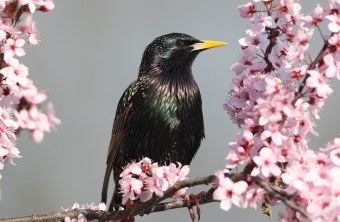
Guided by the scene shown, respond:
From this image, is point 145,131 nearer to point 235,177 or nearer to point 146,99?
point 146,99

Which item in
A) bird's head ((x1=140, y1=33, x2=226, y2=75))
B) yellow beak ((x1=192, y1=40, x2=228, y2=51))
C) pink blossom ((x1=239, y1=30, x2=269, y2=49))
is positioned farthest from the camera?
bird's head ((x1=140, y1=33, x2=226, y2=75))

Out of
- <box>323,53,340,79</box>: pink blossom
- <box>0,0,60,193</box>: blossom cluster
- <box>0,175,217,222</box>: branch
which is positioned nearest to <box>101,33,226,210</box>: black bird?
<box>0,175,217,222</box>: branch

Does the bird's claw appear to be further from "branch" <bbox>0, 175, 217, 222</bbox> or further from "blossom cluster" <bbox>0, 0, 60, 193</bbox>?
"blossom cluster" <bbox>0, 0, 60, 193</bbox>

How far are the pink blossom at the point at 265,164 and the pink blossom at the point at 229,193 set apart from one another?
0.30 feet

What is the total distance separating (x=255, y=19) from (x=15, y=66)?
1.59m

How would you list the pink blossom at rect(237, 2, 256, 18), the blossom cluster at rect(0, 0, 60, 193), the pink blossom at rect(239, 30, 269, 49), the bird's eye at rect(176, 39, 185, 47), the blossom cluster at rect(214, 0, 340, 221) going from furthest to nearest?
the bird's eye at rect(176, 39, 185, 47) < the pink blossom at rect(239, 30, 269, 49) < the pink blossom at rect(237, 2, 256, 18) < the blossom cluster at rect(214, 0, 340, 221) < the blossom cluster at rect(0, 0, 60, 193)

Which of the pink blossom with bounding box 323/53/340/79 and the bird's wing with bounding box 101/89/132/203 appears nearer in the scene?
the pink blossom with bounding box 323/53/340/79

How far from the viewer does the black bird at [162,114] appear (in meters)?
6.27

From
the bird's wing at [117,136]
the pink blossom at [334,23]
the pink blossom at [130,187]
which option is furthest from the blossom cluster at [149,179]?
the bird's wing at [117,136]

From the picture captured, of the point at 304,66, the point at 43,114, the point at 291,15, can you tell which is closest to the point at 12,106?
the point at 43,114

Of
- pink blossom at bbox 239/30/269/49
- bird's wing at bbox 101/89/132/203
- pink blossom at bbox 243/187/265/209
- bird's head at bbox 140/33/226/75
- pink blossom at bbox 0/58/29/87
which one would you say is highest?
pink blossom at bbox 0/58/29/87

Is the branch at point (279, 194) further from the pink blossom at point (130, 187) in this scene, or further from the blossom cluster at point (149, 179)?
the pink blossom at point (130, 187)

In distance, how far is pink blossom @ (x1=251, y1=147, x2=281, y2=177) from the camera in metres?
3.14

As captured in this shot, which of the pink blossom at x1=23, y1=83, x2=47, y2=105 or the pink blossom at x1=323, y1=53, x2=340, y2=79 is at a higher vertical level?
the pink blossom at x1=23, y1=83, x2=47, y2=105
